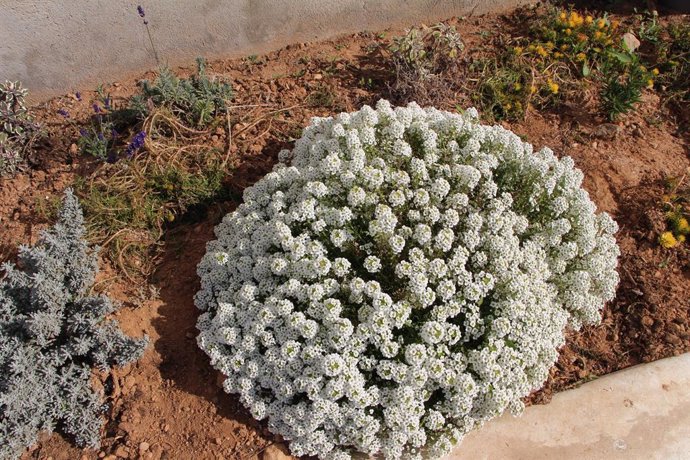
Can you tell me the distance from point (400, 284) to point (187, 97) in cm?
232

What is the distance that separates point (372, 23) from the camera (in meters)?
5.35

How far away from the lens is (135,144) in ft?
13.8

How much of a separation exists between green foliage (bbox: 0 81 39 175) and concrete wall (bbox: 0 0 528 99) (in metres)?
0.24

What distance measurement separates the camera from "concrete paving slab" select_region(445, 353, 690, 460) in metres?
3.49

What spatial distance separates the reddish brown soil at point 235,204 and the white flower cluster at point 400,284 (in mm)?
306

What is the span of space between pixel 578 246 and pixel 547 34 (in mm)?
2412

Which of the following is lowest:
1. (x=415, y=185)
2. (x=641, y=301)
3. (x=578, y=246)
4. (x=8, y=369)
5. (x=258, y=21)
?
(x=641, y=301)

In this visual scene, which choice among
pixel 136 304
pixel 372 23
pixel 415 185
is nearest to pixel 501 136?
pixel 415 185

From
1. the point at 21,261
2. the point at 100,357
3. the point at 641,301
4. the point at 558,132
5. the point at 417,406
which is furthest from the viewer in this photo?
the point at 558,132

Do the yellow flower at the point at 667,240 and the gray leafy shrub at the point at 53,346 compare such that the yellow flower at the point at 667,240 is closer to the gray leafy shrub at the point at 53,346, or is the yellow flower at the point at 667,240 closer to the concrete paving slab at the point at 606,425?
the concrete paving slab at the point at 606,425

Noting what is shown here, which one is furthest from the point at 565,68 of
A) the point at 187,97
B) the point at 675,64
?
the point at 187,97

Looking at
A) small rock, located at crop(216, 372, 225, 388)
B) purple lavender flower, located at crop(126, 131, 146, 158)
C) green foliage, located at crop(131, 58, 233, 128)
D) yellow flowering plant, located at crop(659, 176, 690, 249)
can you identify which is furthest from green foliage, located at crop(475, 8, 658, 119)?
small rock, located at crop(216, 372, 225, 388)

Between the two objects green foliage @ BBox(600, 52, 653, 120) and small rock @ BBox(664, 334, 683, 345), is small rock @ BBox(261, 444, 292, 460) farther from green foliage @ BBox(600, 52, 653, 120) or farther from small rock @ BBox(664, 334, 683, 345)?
green foliage @ BBox(600, 52, 653, 120)

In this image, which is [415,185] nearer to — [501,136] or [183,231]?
[501,136]
